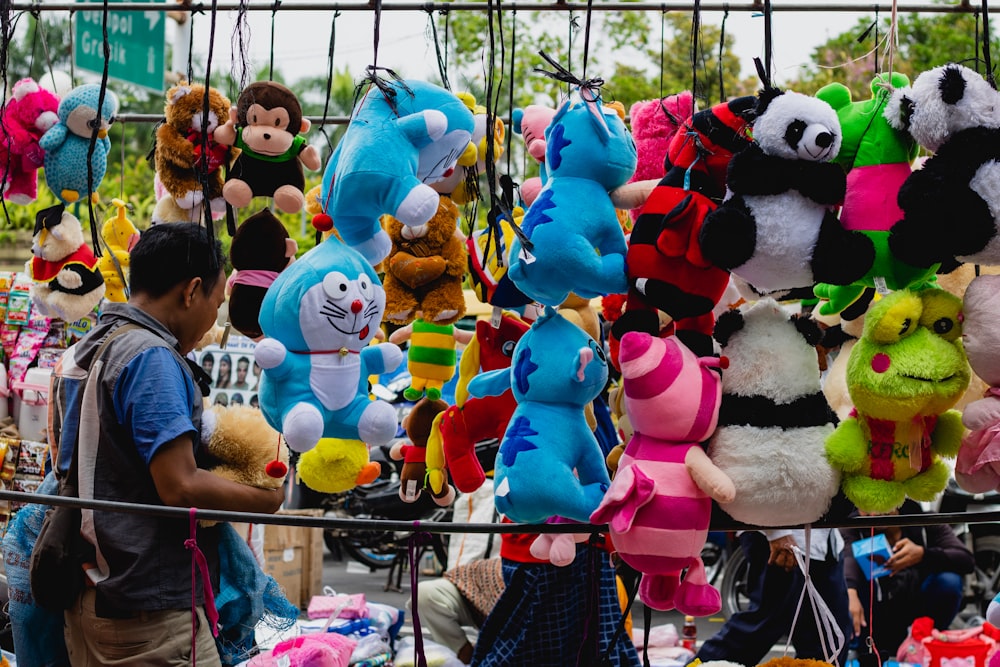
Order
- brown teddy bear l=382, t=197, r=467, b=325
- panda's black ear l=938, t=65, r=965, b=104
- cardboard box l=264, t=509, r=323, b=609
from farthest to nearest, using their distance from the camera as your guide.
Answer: cardboard box l=264, t=509, r=323, b=609
brown teddy bear l=382, t=197, r=467, b=325
panda's black ear l=938, t=65, r=965, b=104

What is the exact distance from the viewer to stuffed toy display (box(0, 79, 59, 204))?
302cm

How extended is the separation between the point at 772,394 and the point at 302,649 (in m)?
1.63

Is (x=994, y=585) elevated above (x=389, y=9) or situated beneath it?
situated beneath

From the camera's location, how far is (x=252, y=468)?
7.64ft

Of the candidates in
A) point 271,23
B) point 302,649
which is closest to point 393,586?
point 302,649

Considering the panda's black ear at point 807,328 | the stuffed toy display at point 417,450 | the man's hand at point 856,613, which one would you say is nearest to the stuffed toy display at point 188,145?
the stuffed toy display at point 417,450

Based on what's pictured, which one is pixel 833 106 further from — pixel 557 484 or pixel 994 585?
pixel 994 585

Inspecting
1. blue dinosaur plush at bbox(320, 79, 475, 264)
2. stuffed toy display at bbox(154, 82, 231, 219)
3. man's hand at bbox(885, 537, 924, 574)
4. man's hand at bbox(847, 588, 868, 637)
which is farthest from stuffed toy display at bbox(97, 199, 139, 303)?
man's hand at bbox(885, 537, 924, 574)

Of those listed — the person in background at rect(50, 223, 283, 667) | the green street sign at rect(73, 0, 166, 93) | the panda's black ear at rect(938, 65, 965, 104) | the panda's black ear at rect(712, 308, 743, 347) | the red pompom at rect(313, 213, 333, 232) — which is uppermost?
the green street sign at rect(73, 0, 166, 93)

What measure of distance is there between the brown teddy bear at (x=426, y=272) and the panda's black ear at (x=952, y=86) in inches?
45.9

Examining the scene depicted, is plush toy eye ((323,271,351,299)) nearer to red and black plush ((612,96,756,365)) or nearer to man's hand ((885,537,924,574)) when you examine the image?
red and black plush ((612,96,756,365))

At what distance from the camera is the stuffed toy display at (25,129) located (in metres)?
3.02

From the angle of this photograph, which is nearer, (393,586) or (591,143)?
(591,143)

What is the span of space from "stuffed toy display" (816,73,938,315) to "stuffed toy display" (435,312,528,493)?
813 millimetres
